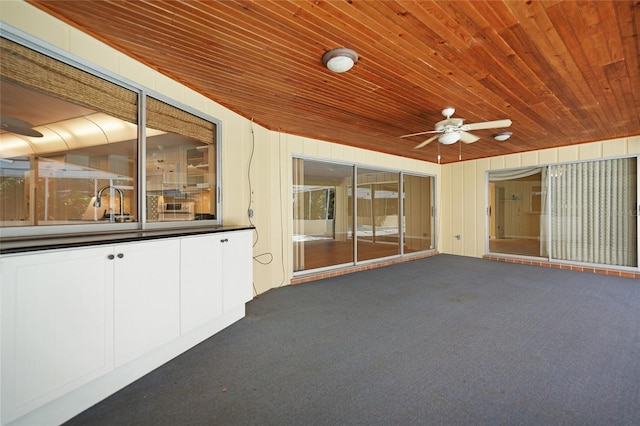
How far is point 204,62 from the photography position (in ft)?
7.97

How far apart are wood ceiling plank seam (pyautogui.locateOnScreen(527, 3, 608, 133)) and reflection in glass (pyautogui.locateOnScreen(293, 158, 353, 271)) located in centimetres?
335

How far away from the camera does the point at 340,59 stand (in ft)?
7.54

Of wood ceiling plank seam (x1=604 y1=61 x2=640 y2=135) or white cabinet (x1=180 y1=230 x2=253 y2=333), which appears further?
wood ceiling plank seam (x1=604 y1=61 x2=640 y2=135)

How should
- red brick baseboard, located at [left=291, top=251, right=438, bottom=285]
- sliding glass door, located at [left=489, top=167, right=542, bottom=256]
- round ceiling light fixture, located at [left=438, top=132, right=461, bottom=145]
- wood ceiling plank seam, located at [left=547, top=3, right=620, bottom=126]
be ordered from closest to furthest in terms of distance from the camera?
wood ceiling plank seam, located at [left=547, top=3, right=620, bottom=126] → round ceiling light fixture, located at [left=438, top=132, right=461, bottom=145] → red brick baseboard, located at [left=291, top=251, right=438, bottom=285] → sliding glass door, located at [left=489, top=167, right=542, bottom=256]

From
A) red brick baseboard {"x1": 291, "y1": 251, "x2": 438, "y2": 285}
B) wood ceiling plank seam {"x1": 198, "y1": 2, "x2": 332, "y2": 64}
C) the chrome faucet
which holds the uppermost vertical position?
wood ceiling plank seam {"x1": 198, "y1": 2, "x2": 332, "y2": 64}

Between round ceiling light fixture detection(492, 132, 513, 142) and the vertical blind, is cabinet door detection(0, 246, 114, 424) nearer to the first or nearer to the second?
round ceiling light fixture detection(492, 132, 513, 142)

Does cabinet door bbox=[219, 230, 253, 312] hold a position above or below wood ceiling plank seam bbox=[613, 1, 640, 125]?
below

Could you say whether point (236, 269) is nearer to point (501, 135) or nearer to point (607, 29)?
point (607, 29)

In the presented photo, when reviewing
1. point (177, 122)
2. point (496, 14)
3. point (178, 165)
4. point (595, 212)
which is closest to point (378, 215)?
point (595, 212)

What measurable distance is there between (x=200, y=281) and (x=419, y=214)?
6.30m

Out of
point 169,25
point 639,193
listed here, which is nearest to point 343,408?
point 169,25

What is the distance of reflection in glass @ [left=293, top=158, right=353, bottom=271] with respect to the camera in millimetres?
4797

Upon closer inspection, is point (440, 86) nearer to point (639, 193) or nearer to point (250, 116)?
point (250, 116)

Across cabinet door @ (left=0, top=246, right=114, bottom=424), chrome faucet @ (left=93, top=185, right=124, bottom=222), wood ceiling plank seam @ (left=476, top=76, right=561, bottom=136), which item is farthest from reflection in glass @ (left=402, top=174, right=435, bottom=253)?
cabinet door @ (left=0, top=246, right=114, bottom=424)
